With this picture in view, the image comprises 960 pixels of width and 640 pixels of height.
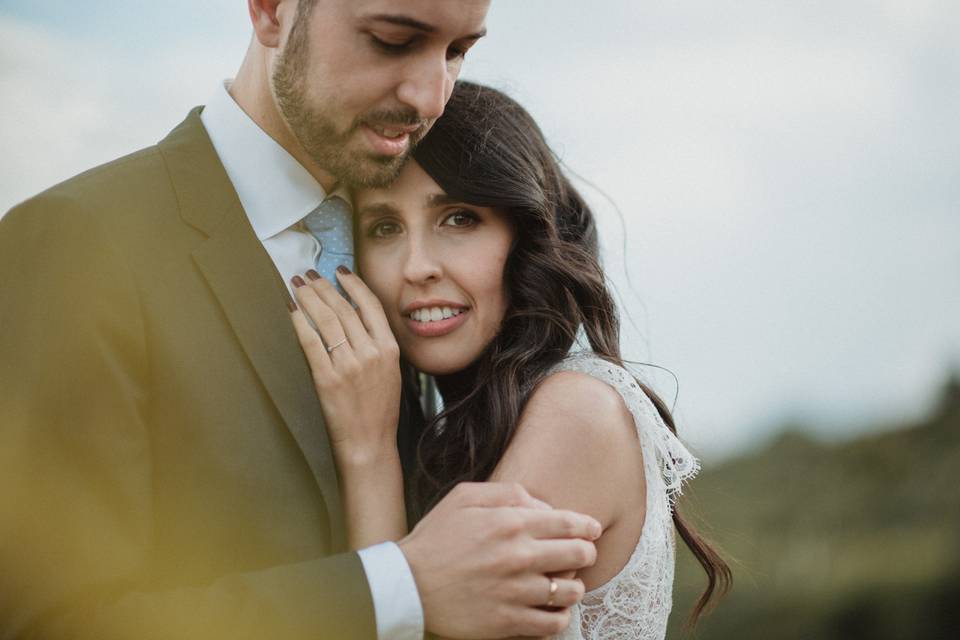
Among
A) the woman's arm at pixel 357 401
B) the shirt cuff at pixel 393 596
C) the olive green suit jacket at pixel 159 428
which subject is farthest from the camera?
the woman's arm at pixel 357 401

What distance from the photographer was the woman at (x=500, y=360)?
8.35 ft

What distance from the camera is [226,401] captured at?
2236mm

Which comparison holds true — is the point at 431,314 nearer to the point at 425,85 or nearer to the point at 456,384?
the point at 456,384

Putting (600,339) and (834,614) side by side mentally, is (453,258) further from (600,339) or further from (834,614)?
(834,614)

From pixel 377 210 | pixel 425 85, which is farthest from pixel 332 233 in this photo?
pixel 425 85

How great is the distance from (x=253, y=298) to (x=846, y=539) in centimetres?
525

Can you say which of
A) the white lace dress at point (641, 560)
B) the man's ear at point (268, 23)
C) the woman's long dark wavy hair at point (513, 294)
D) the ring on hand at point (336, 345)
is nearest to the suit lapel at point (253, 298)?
the ring on hand at point (336, 345)

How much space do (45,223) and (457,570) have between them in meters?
1.12

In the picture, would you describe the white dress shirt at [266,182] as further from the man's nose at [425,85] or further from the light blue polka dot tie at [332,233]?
the man's nose at [425,85]

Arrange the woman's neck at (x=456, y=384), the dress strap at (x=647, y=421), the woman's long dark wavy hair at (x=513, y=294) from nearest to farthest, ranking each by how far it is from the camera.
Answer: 1. the dress strap at (x=647, y=421)
2. the woman's long dark wavy hair at (x=513, y=294)
3. the woman's neck at (x=456, y=384)

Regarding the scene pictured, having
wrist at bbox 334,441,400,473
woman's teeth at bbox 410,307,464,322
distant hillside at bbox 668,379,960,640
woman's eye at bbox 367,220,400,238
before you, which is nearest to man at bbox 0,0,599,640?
wrist at bbox 334,441,400,473

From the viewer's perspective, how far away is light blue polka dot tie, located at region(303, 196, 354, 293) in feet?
9.04

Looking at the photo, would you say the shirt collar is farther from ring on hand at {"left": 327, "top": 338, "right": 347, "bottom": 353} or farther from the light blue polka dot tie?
ring on hand at {"left": 327, "top": 338, "right": 347, "bottom": 353}

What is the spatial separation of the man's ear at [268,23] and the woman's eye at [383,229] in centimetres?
59
